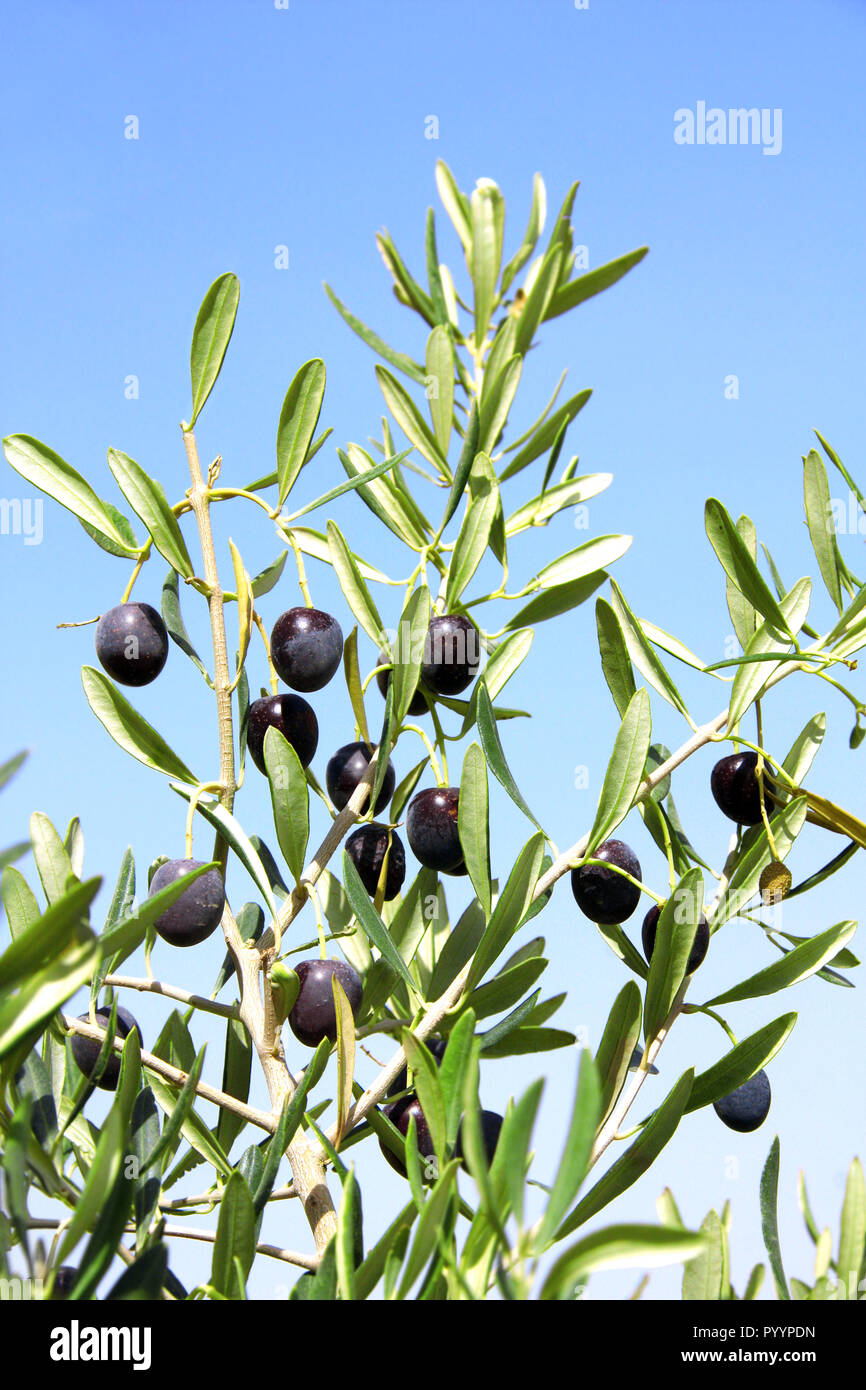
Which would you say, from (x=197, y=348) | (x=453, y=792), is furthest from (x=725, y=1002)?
(x=197, y=348)

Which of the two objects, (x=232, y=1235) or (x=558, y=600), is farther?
(x=558, y=600)

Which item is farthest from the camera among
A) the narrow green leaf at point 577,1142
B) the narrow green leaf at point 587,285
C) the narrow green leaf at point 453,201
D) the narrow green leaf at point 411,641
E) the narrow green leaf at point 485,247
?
the narrow green leaf at point 453,201

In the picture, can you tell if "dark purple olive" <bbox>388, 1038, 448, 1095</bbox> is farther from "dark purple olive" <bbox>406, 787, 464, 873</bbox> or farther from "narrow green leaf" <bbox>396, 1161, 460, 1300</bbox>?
"narrow green leaf" <bbox>396, 1161, 460, 1300</bbox>

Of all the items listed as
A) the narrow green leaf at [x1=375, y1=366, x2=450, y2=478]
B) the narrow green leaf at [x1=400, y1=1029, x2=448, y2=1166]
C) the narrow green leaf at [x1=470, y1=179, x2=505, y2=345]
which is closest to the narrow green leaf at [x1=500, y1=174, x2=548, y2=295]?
the narrow green leaf at [x1=470, y1=179, x2=505, y2=345]

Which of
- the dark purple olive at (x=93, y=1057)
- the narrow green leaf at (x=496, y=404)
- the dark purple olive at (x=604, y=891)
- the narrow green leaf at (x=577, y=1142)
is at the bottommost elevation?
the narrow green leaf at (x=577, y=1142)

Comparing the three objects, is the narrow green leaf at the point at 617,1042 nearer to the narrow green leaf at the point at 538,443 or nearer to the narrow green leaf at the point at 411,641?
the narrow green leaf at the point at 411,641

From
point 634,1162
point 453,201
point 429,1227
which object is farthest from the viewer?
point 453,201

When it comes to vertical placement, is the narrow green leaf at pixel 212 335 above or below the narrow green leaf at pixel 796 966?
above

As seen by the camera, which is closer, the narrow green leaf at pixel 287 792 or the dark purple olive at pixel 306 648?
the narrow green leaf at pixel 287 792

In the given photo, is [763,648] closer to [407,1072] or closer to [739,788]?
[739,788]

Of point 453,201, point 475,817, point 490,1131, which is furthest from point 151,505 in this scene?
point 453,201

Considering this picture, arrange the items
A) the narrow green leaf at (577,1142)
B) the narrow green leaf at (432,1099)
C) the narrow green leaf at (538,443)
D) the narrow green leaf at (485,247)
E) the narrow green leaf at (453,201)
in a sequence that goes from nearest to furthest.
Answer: the narrow green leaf at (577,1142)
the narrow green leaf at (432,1099)
the narrow green leaf at (538,443)
the narrow green leaf at (485,247)
the narrow green leaf at (453,201)

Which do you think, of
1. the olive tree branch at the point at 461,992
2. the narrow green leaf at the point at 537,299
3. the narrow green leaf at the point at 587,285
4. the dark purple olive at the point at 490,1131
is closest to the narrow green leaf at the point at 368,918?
the olive tree branch at the point at 461,992
